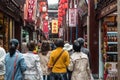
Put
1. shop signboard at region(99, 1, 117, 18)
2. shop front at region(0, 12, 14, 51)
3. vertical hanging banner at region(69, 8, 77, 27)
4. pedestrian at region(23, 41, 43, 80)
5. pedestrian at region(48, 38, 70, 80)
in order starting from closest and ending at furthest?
pedestrian at region(23, 41, 43, 80), pedestrian at region(48, 38, 70, 80), shop signboard at region(99, 1, 117, 18), shop front at region(0, 12, 14, 51), vertical hanging banner at region(69, 8, 77, 27)

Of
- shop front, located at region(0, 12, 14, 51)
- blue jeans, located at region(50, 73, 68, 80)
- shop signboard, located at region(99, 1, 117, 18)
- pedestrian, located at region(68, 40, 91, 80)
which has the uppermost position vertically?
shop signboard, located at region(99, 1, 117, 18)

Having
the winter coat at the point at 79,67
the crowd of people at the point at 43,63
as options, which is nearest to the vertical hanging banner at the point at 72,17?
the crowd of people at the point at 43,63

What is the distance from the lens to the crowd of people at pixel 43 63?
10570mm

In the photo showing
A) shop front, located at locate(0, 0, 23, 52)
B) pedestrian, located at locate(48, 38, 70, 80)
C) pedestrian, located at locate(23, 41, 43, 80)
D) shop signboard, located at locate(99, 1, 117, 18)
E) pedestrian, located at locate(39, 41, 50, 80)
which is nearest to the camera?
pedestrian, located at locate(23, 41, 43, 80)

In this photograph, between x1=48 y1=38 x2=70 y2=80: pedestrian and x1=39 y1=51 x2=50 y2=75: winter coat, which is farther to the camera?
x1=39 y1=51 x2=50 y2=75: winter coat

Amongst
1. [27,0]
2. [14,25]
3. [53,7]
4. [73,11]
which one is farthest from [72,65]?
[53,7]

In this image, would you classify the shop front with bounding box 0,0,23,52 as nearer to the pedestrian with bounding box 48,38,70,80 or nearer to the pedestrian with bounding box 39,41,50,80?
the pedestrian with bounding box 39,41,50,80

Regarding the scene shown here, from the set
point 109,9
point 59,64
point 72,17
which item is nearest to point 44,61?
point 59,64

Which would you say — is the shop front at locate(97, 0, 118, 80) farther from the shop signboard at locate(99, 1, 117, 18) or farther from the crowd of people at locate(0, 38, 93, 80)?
the crowd of people at locate(0, 38, 93, 80)

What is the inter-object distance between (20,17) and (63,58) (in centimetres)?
1448

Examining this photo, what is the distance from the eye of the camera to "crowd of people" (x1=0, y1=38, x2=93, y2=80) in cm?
1057

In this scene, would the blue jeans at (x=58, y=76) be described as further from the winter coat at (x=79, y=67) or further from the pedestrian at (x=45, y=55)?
the winter coat at (x=79, y=67)

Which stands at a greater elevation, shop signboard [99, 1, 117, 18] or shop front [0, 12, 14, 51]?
shop signboard [99, 1, 117, 18]

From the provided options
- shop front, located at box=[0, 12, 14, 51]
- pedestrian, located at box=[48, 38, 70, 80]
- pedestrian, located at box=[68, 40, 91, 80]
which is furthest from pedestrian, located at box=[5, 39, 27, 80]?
shop front, located at box=[0, 12, 14, 51]
